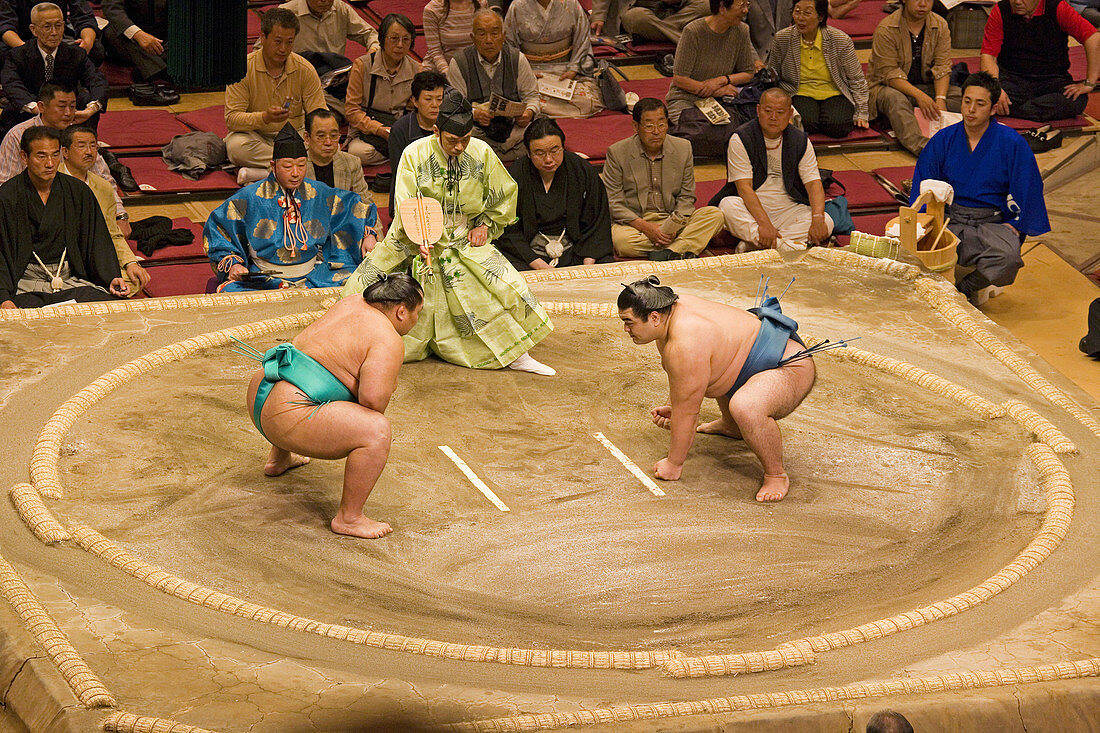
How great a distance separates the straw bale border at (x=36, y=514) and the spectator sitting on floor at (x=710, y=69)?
11.1 ft

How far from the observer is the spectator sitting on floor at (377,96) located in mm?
5551

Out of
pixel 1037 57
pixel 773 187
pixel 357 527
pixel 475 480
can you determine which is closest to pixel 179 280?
pixel 475 480

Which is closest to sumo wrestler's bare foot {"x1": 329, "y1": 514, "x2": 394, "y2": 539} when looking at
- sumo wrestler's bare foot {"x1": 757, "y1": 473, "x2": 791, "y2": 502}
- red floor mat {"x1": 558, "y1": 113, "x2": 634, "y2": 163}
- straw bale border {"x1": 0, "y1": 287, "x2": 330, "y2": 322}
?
sumo wrestler's bare foot {"x1": 757, "y1": 473, "x2": 791, "y2": 502}

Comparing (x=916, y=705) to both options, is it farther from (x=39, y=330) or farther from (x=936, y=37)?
(x=936, y=37)

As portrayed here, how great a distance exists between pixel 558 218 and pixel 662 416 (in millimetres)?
1322

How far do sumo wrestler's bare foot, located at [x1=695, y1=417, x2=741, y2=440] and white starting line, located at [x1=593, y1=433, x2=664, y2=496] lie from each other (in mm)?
260

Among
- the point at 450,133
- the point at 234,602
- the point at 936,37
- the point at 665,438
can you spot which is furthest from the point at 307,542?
the point at 936,37

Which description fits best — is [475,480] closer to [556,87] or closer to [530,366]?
[530,366]

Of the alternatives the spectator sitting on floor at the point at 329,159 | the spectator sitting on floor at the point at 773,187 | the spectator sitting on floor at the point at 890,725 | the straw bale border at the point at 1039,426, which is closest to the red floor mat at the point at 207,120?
the spectator sitting on floor at the point at 329,159

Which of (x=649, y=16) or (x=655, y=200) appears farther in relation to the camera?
(x=649, y=16)

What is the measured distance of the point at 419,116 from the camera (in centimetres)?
500

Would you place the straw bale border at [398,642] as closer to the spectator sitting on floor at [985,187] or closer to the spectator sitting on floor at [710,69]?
the spectator sitting on floor at [985,187]

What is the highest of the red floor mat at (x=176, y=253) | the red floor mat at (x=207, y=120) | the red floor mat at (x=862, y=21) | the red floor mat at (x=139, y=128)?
the red floor mat at (x=862, y=21)

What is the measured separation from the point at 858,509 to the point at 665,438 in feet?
1.93
